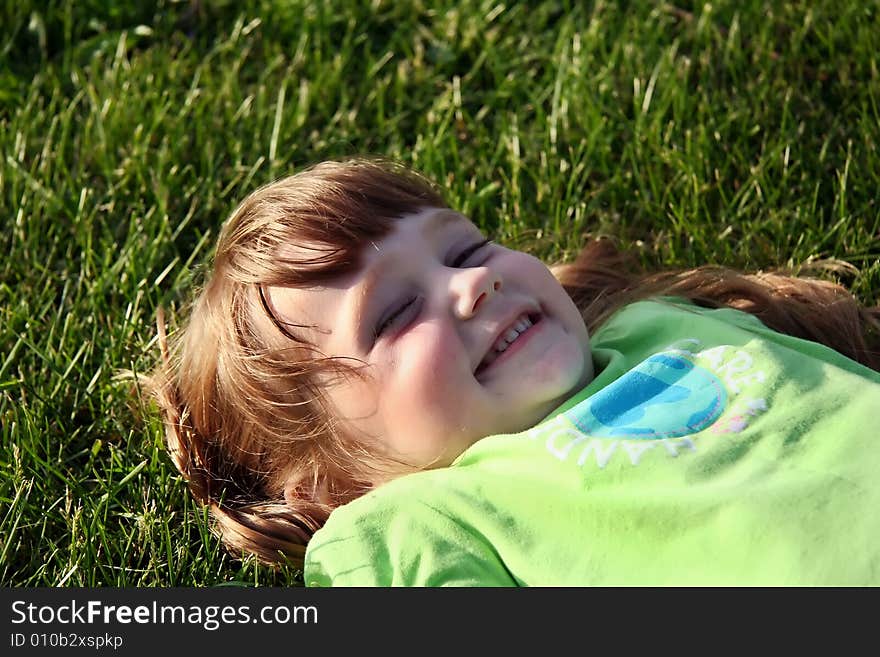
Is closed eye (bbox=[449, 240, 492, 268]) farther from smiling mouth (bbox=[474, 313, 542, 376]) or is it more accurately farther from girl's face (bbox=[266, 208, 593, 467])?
smiling mouth (bbox=[474, 313, 542, 376])

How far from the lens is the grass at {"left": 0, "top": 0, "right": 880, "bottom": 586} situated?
9.03ft

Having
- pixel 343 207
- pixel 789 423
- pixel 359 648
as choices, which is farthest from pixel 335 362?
pixel 789 423

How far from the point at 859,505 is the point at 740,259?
48.0 inches

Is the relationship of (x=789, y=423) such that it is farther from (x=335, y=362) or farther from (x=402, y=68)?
(x=402, y=68)

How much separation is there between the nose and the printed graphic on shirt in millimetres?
271

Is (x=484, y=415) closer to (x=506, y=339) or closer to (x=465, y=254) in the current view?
(x=506, y=339)

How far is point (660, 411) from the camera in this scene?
2.16 meters

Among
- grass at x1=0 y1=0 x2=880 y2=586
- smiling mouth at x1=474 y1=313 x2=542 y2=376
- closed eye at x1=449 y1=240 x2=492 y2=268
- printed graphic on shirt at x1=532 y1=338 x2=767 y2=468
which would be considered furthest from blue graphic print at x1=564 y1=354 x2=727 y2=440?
grass at x1=0 y1=0 x2=880 y2=586

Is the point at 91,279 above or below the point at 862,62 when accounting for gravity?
below

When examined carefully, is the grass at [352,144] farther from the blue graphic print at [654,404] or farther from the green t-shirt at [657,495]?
the blue graphic print at [654,404]

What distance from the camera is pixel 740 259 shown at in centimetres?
304

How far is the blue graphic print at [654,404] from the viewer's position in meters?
2.13

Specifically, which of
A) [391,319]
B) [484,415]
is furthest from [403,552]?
[391,319]

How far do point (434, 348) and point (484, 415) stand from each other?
0.55ft
